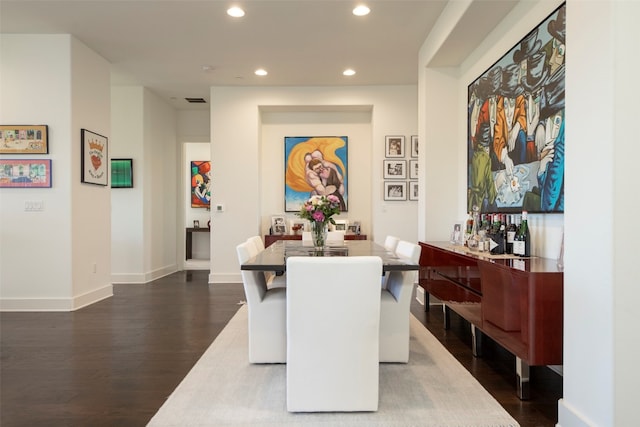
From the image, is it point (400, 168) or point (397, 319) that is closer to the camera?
point (397, 319)

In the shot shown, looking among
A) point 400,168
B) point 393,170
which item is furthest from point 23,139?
point 400,168

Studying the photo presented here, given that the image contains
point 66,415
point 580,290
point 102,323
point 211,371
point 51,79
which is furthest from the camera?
point 51,79

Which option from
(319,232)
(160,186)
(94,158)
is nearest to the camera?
(319,232)

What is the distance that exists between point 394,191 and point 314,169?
1.34 metres

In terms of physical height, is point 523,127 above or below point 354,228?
above

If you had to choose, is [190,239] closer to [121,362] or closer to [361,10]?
[121,362]

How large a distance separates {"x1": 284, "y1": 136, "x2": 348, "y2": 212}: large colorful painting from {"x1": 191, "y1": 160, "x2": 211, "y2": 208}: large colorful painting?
3.56 metres

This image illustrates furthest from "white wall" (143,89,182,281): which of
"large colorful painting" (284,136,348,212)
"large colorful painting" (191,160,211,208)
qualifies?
"large colorful painting" (284,136,348,212)

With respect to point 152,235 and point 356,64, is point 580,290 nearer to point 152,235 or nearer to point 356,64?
point 356,64

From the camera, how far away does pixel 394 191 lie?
20.2 feet

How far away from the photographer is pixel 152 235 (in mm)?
6590

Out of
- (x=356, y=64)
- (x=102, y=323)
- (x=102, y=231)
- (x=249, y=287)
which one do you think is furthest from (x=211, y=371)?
(x=356, y=64)

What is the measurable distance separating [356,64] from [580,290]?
421 cm

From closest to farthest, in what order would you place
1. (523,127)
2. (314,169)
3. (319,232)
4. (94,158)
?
(523,127) → (319,232) → (94,158) → (314,169)
